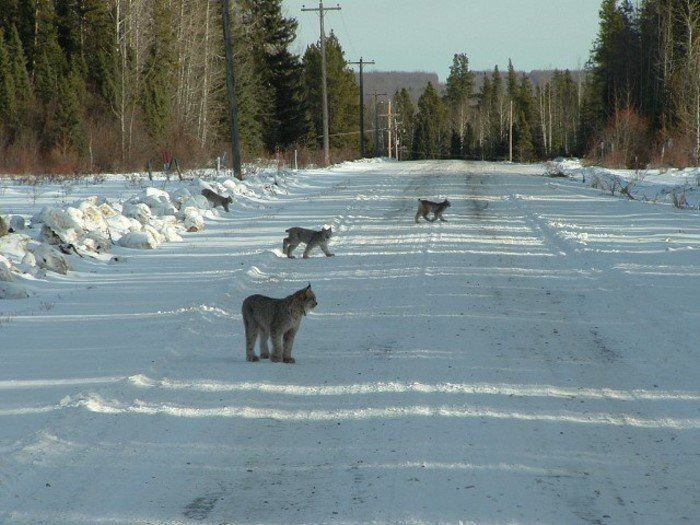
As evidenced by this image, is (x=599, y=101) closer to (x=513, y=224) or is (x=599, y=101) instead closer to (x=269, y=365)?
(x=513, y=224)

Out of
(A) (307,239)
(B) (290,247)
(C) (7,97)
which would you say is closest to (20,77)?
(C) (7,97)

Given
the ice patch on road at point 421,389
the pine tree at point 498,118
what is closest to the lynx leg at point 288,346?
the ice patch on road at point 421,389

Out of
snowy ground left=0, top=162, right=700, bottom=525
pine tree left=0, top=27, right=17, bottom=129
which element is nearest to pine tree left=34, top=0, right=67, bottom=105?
pine tree left=0, top=27, right=17, bottom=129

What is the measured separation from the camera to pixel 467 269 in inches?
606

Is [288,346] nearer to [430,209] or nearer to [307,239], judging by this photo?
[307,239]

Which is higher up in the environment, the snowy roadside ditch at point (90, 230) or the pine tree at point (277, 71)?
the pine tree at point (277, 71)

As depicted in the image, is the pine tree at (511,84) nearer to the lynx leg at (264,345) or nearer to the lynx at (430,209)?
the lynx at (430,209)

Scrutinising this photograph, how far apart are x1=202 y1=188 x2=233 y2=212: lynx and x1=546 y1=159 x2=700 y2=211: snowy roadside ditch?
1309cm

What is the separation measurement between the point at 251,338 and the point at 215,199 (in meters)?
16.6

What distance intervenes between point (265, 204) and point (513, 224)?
959 centimetres

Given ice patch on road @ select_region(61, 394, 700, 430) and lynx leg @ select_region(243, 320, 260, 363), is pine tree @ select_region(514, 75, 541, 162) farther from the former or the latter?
ice patch on road @ select_region(61, 394, 700, 430)

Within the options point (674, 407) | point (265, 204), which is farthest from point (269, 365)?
point (265, 204)

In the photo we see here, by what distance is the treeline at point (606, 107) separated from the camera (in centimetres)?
5031

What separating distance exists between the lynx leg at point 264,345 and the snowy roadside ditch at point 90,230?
17.7 feet
